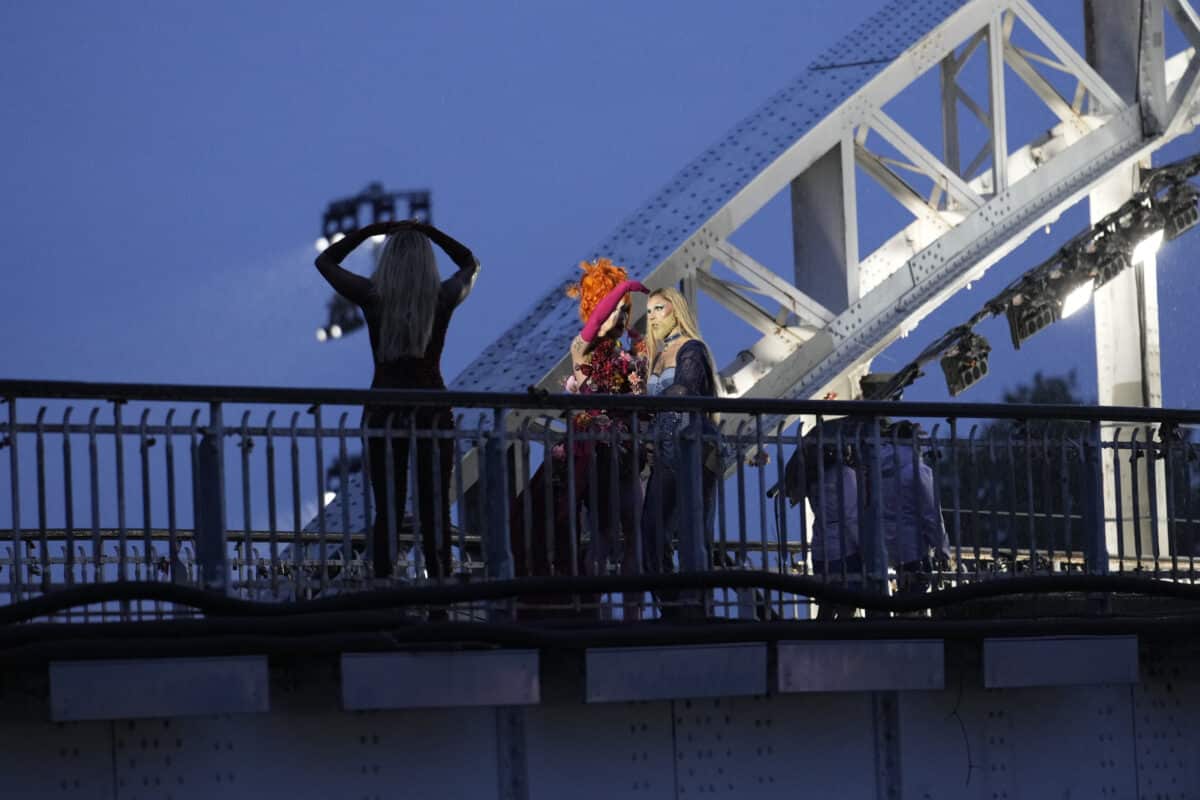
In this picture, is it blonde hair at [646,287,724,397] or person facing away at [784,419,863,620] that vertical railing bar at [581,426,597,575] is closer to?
person facing away at [784,419,863,620]

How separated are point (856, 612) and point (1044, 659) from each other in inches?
71.2

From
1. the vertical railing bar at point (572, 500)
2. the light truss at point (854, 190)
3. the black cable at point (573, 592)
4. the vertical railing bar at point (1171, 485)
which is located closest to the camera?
the black cable at point (573, 592)

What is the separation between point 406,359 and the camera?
12.3m

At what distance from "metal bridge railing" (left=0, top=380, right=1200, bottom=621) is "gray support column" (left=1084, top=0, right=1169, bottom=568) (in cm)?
939

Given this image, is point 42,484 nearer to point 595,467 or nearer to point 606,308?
point 595,467

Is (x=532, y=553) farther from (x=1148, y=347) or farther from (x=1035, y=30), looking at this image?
(x=1148, y=347)

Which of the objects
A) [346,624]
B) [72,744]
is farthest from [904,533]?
[72,744]

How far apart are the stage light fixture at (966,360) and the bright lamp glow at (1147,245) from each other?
1874 mm

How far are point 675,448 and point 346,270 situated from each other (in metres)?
1.81

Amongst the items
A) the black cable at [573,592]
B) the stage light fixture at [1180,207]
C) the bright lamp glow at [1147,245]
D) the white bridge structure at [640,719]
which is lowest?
the white bridge structure at [640,719]

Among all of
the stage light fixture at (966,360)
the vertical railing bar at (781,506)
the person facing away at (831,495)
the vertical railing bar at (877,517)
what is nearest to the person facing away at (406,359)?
the vertical railing bar at (781,506)

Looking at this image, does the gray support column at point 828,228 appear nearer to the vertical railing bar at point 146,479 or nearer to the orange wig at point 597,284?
the orange wig at point 597,284

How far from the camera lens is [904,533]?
1333 cm

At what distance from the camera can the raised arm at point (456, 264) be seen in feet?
40.8
